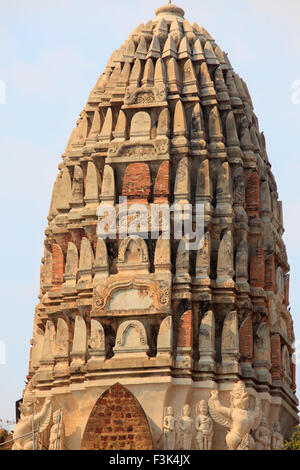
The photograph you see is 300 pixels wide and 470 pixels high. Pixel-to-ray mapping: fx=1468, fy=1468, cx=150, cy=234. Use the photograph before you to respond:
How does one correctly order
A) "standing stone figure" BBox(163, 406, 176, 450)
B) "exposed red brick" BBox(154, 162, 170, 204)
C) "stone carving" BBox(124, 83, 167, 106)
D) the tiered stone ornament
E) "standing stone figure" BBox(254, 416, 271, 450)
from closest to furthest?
"standing stone figure" BBox(163, 406, 176, 450) < the tiered stone ornament < "standing stone figure" BBox(254, 416, 271, 450) < "exposed red brick" BBox(154, 162, 170, 204) < "stone carving" BBox(124, 83, 167, 106)

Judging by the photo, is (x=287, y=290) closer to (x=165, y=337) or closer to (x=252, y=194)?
(x=252, y=194)

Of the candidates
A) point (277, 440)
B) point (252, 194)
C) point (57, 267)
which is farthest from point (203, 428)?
point (252, 194)

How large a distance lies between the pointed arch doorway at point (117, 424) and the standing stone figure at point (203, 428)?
1.31 metres

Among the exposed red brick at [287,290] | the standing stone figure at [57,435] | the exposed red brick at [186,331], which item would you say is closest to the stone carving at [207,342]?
the exposed red brick at [186,331]

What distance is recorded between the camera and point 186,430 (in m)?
37.8

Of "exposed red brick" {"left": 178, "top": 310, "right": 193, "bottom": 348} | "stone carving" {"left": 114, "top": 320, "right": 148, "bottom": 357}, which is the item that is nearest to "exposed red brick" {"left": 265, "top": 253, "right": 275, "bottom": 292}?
"exposed red brick" {"left": 178, "top": 310, "right": 193, "bottom": 348}

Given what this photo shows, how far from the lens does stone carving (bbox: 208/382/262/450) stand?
37.6m

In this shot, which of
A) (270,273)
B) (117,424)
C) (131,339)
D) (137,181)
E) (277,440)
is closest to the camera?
(117,424)

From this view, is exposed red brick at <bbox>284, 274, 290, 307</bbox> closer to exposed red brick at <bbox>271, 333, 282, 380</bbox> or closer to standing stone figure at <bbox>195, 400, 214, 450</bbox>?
exposed red brick at <bbox>271, 333, 282, 380</bbox>

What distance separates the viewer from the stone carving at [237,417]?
123ft

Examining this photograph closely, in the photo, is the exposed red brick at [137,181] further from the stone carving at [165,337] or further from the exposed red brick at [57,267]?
the stone carving at [165,337]

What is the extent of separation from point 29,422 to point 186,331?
4.86 meters

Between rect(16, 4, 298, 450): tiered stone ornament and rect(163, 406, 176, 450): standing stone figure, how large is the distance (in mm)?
36

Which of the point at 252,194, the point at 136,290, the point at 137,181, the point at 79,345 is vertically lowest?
the point at 79,345
